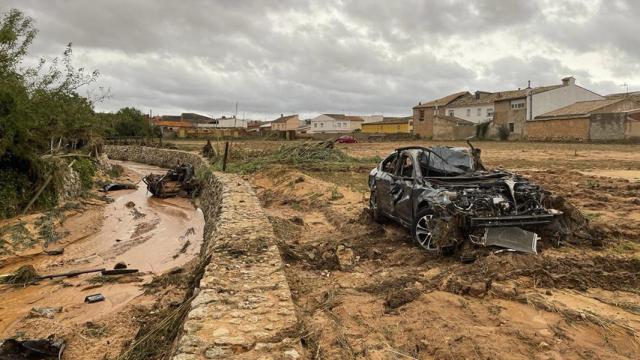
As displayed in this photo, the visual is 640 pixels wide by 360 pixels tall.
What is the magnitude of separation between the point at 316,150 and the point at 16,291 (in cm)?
1828

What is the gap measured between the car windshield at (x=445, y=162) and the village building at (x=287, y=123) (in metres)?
89.9

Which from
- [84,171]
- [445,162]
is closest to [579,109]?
[84,171]

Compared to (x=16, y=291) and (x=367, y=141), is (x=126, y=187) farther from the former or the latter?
(x=367, y=141)

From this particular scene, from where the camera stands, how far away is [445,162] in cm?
869

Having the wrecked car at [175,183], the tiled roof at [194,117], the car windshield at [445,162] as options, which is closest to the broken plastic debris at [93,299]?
the car windshield at [445,162]

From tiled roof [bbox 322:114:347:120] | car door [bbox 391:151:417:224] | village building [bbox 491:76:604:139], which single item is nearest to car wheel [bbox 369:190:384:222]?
car door [bbox 391:151:417:224]

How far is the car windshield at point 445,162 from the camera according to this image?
8555 millimetres

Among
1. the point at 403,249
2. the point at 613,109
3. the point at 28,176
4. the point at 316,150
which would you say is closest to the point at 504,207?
the point at 403,249

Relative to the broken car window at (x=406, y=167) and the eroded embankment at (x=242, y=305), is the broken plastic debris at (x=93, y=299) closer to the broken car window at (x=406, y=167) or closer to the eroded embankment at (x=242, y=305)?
the eroded embankment at (x=242, y=305)

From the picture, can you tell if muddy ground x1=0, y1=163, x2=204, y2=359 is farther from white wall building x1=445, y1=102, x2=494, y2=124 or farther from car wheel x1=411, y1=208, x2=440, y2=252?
white wall building x1=445, y1=102, x2=494, y2=124

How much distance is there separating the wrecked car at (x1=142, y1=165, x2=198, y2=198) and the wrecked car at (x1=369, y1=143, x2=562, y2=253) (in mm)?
14666

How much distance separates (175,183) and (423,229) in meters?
16.5

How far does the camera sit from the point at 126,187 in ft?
82.1

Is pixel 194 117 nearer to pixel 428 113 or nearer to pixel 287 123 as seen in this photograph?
pixel 287 123
